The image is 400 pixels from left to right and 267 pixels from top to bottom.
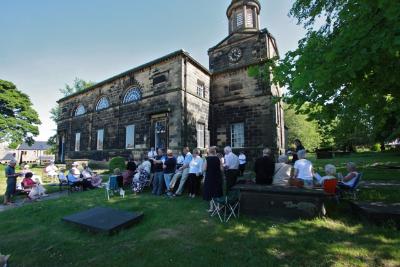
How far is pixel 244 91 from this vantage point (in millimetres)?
18141

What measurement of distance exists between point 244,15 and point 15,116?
3362cm

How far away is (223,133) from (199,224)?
45.4 feet

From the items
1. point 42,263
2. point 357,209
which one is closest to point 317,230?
point 357,209

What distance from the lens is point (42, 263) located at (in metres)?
3.93

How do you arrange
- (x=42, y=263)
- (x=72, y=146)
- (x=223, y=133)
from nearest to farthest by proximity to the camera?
(x=42, y=263), (x=223, y=133), (x=72, y=146)

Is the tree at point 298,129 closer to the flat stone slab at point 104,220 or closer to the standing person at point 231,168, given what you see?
the standing person at point 231,168

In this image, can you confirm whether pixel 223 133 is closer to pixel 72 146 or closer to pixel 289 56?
pixel 289 56

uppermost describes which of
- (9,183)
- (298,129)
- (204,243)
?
(298,129)

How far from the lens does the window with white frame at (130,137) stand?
1878 centimetres

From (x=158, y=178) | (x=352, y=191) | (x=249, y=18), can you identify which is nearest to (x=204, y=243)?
(x=158, y=178)

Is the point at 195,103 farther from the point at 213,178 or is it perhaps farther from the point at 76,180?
the point at 213,178

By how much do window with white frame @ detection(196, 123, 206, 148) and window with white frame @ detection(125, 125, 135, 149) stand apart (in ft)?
18.3

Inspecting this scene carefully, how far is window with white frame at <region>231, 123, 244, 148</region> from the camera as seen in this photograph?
59.5 ft

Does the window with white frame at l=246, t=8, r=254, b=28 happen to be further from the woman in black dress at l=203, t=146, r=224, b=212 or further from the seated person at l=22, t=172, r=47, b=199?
the seated person at l=22, t=172, r=47, b=199
